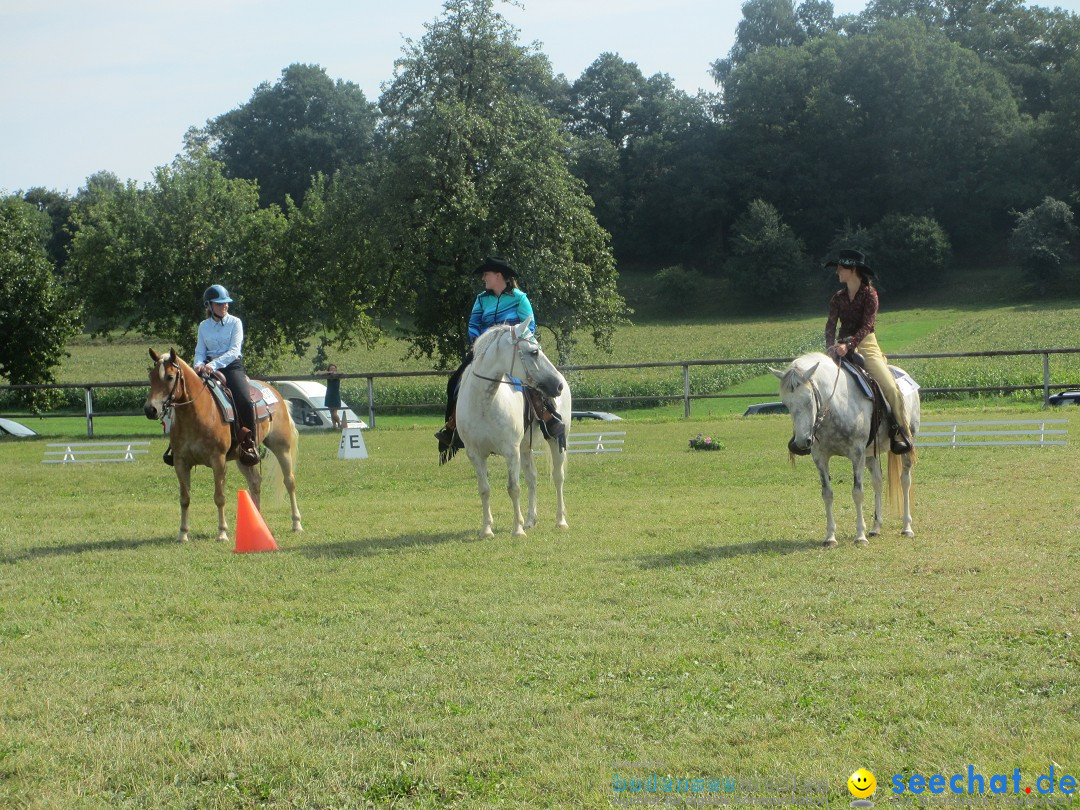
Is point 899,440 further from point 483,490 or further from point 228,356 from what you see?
point 228,356

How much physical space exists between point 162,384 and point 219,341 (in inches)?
49.2

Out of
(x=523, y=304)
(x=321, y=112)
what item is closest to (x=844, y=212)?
(x=321, y=112)

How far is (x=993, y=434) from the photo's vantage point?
18953mm

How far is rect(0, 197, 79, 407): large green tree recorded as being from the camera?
33.0 m

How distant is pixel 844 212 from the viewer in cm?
8475

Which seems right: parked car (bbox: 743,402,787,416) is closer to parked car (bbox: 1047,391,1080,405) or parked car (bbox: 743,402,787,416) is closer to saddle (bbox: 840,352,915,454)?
parked car (bbox: 1047,391,1080,405)

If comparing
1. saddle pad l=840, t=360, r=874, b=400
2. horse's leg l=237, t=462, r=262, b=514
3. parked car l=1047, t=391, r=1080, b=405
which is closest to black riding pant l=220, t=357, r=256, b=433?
horse's leg l=237, t=462, r=262, b=514

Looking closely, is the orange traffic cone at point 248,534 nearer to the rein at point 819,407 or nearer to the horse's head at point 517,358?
the horse's head at point 517,358

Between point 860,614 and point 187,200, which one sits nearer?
point 860,614

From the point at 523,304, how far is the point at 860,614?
5.50 meters

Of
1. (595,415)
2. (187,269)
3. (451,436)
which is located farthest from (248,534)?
(187,269)

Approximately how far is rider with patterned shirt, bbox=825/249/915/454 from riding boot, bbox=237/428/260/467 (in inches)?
236

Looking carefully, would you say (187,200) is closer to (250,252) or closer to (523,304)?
(250,252)

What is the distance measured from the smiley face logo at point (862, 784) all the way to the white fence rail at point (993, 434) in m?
14.7
